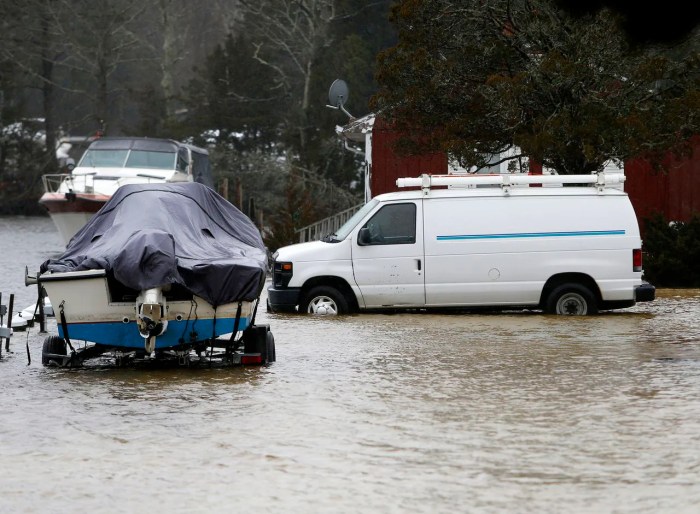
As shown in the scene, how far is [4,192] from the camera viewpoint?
71.3 m

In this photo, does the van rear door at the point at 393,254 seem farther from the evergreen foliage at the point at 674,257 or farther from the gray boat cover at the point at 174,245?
the evergreen foliage at the point at 674,257

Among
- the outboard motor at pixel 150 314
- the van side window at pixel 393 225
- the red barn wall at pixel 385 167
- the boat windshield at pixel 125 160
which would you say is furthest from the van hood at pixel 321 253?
the boat windshield at pixel 125 160

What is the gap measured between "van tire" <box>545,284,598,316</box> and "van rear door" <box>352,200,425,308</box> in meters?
1.86

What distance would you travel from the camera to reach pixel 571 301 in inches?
771

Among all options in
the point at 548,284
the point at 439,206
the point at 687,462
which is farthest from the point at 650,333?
the point at 687,462

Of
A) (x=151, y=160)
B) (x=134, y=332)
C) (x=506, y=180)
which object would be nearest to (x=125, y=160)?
(x=151, y=160)

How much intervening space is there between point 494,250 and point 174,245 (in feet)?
21.1

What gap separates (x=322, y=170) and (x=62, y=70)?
122 feet

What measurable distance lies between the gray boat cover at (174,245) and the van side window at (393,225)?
11.2ft

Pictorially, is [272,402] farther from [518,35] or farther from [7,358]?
[518,35]

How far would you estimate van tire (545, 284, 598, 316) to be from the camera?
19.5m

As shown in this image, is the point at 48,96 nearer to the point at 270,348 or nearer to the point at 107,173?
the point at 107,173

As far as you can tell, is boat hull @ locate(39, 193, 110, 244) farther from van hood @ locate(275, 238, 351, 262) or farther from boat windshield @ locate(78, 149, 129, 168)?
van hood @ locate(275, 238, 351, 262)

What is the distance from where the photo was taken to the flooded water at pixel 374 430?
7.95m
